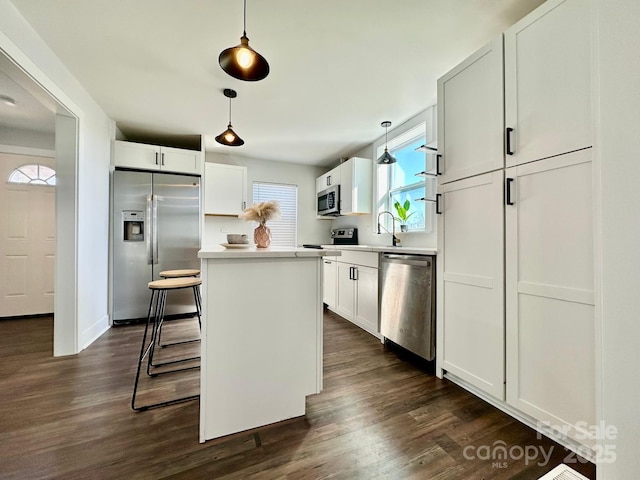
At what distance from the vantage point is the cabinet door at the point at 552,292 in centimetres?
123

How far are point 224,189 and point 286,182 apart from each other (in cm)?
123

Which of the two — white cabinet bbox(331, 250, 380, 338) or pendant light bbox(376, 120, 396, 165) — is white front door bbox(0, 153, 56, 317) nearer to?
white cabinet bbox(331, 250, 380, 338)

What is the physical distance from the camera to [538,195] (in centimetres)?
142

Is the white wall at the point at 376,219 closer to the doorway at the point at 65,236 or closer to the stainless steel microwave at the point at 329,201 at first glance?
the stainless steel microwave at the point at 329,201

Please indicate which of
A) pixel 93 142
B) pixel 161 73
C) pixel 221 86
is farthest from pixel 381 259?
pixel 93 142

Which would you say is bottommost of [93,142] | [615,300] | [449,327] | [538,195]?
[449,327]

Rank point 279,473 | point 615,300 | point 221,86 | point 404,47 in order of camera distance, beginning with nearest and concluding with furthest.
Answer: point 615,300, point 279,473, point 404,47, point 221,86

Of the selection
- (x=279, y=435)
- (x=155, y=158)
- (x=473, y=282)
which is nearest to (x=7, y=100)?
(x=155, y=158)

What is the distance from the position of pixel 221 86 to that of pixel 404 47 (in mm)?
1721

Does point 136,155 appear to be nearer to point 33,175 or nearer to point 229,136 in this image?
point 33,175

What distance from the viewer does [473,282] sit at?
175 centimetres

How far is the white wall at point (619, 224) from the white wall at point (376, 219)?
188 centimetres

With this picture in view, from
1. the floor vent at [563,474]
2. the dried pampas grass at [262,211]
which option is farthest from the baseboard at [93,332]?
the floor vent at [563,474]

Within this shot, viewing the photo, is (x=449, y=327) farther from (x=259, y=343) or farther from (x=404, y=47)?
(x=404, y=47)
